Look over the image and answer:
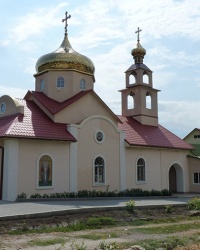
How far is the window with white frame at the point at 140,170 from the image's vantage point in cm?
2111

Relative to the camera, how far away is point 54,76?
20.8m

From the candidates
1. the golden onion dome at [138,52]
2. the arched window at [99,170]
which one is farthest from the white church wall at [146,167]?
the golden onion dome at [138,52]

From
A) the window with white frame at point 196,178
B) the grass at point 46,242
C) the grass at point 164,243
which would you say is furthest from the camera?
the window with white frame at point 196,178

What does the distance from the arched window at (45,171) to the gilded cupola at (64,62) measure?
20.5 ft

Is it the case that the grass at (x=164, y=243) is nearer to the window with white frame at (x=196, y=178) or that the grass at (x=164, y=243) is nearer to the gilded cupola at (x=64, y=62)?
the gilded cupola at (x=64, y=62)

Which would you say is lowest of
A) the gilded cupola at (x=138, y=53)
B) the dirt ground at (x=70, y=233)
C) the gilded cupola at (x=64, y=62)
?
the dirt ground at (x=70, y=233)

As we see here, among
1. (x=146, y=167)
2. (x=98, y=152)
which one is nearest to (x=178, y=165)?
(x=146, y=167)

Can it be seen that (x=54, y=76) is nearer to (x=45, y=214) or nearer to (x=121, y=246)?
(x=45, y=214)

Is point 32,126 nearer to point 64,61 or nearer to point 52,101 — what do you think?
point 52,101

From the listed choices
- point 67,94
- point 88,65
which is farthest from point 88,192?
point 88,65

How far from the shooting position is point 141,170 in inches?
840

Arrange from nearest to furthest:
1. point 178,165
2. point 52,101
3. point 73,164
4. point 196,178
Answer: point 73,164
point 52,101
point 178,165
point 196,178

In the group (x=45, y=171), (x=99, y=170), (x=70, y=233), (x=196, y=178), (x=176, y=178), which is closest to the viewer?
(x=70, y=233)

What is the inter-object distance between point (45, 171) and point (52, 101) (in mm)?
4944
